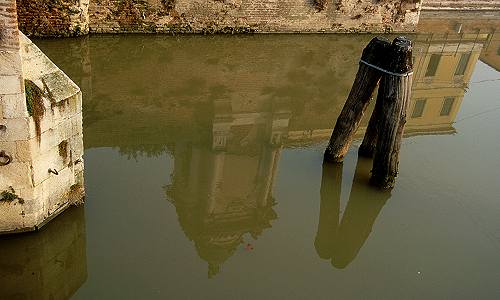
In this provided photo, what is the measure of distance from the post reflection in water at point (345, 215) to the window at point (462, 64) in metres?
7.87

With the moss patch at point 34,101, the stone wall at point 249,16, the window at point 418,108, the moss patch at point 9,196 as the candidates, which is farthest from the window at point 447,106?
the moss patch at point 9,196

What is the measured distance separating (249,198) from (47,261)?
315cm

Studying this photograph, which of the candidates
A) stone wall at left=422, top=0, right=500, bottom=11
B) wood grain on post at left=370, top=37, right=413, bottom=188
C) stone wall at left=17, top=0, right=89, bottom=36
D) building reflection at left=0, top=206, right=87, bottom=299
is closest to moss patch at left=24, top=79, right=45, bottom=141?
building reflection at left=0, top=206, right=87, bottom=299

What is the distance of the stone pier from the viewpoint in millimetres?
5254

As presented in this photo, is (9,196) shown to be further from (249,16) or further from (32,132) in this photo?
(249,16)

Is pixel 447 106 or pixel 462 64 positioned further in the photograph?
pixel 462 64

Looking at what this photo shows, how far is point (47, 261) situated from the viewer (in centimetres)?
613

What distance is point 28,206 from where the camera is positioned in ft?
19.7

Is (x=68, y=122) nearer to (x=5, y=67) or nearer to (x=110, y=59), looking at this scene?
(x=5, y=67)

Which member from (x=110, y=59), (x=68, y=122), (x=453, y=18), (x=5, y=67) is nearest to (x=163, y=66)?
(x=110, y=59)

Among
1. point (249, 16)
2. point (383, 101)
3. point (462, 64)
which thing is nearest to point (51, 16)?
point (249, 16)

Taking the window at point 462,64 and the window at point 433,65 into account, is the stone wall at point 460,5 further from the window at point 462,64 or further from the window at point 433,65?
the window at point 433,65

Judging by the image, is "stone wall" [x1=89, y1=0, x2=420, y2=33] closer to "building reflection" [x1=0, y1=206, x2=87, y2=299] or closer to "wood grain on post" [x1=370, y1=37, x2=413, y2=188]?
"wood grain on post" [x1=370, y1=37, x2=413, y2=188]

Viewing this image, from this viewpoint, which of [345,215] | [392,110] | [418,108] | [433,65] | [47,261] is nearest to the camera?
[47,261]
